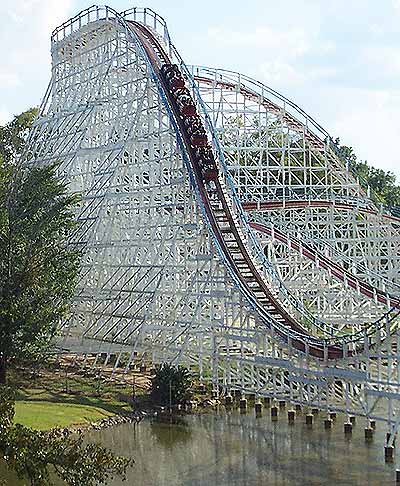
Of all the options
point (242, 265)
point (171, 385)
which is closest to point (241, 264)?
point (242, 265)

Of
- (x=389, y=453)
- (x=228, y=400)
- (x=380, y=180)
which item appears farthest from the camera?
(x=380, y=180)

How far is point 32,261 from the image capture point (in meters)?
22.2

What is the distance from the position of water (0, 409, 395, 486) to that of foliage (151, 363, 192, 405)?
0.87 meters

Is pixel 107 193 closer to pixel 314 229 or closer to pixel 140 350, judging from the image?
pixel 140 350

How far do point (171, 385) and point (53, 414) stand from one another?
119 inches

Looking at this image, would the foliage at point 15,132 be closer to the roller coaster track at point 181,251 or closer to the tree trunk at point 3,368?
the roller coaster track at point 181,251

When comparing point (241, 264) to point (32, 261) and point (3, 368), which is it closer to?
point (32, 261)

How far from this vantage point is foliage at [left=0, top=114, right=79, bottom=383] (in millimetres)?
21109

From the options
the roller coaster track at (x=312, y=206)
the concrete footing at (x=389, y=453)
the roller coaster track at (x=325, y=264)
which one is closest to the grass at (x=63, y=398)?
the concrete footing at (x=389, y=453)

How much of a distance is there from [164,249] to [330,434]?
8404 millimetres

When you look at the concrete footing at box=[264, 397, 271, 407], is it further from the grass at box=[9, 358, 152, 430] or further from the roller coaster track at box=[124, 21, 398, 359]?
the grass at box=[9, 358, 152, 430]

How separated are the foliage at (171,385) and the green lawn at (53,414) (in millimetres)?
1449

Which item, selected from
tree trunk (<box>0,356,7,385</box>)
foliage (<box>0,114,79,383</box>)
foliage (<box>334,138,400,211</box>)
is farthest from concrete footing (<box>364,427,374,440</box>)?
foliage (<box>334,138,400,211</box>)

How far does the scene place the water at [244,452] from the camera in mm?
15445
